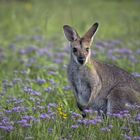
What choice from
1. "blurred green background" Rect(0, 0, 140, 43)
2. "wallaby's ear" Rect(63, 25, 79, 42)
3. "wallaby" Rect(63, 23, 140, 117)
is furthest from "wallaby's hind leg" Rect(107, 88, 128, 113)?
"blurred green background" Rect(0, 0, 140, 43)

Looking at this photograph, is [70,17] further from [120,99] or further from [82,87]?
[120,99]

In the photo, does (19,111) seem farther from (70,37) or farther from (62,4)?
(62,4)

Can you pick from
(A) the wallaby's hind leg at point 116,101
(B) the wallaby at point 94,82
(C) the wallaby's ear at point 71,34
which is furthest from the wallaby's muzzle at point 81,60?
(A) the wallaby's hind leg at point 116,101

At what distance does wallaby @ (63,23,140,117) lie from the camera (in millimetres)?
7227

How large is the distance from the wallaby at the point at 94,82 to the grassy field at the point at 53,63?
0.29 m

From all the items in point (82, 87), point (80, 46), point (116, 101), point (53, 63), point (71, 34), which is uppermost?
point (53, 63)

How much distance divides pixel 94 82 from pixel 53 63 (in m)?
3.22

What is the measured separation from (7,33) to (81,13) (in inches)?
126

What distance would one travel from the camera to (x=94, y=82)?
291 inches

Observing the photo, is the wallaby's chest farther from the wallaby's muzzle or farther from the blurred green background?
the blurred green background

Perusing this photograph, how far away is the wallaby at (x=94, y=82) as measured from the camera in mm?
7227

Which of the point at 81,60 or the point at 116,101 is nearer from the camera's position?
the point at 116,101

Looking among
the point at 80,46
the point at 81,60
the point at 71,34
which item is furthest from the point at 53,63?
the point at 81,60

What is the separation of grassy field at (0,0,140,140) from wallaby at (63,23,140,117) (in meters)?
0.29
